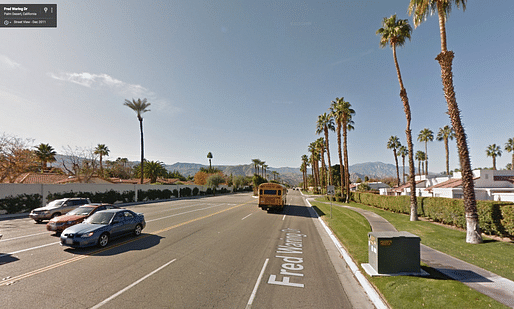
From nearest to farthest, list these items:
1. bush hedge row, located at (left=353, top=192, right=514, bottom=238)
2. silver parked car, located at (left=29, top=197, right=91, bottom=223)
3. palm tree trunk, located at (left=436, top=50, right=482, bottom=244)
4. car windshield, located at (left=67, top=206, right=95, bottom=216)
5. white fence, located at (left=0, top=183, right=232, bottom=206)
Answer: palm tree trunk, located at (left=436, top=50, right=482, bottom=244) < bush hedge row, located at (left=353, top=192, right=514, bottom=238) < car windshield, located at (left=67, top=206, right=95, bottom=216) < silver parked car, located at (left=29, top=197, right=91, bottom=223) < white fence, located at (left=0, top=183, right=232, bottom=206)

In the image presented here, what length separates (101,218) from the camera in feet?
38.4

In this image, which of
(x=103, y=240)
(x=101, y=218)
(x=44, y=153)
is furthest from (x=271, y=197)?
(x=44, y=153)

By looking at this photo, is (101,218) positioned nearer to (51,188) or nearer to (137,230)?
(137,230)

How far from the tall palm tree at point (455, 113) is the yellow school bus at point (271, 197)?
15947 mm

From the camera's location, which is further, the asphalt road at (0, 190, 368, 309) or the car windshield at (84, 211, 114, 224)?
the car windshield at (84, 211, 114, 224)

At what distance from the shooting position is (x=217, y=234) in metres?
13.8

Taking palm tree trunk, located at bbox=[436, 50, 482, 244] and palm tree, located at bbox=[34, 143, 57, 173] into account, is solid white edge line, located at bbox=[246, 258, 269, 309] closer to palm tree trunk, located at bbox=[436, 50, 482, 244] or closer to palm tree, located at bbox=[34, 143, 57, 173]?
palm tree trunk, located at bbox=[436, 50, 482, 244]

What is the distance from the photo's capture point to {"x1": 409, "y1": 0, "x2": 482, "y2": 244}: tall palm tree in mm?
11883

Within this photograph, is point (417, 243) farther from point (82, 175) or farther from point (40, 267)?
point (82, 175)

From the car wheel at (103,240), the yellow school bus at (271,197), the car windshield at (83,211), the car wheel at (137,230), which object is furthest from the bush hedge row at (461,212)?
the car windshield at (83,211)

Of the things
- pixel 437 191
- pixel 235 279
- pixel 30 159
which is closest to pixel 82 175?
pixel 30 159

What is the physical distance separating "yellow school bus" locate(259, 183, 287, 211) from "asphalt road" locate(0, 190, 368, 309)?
1306cm

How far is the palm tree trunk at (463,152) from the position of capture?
11820mm

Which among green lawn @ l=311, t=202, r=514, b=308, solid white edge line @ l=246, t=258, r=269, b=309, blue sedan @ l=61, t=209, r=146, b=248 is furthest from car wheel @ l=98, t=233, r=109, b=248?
green lawn @ l=311, t=202, r=514, b=308
